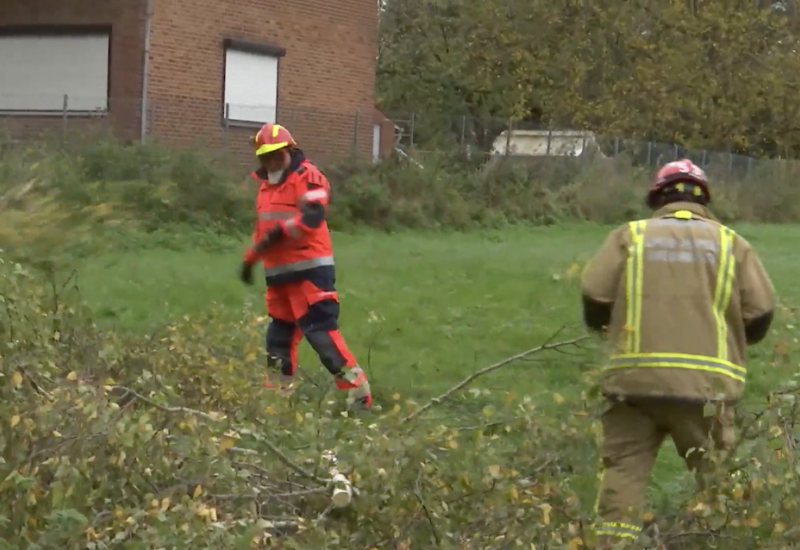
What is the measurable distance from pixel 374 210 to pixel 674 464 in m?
13.2

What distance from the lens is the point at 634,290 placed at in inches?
188

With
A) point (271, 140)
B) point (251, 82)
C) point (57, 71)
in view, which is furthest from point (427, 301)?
point (251, 82)

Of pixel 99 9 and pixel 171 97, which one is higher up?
pixel 99 9

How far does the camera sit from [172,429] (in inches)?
198

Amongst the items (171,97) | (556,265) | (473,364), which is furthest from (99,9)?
(473,364)

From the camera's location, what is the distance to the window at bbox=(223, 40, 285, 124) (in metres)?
21.7

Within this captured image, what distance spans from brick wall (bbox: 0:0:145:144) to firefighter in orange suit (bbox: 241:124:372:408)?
1259 cm

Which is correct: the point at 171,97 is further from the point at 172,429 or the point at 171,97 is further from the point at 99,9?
the point at 172,429

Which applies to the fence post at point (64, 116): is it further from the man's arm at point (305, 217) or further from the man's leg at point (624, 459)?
the man's leg at point (624, 459)

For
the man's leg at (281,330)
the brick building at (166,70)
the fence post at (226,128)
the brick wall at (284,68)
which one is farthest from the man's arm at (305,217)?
the fence post at (226,128)

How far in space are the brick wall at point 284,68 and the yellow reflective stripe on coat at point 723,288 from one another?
1433 centimetres

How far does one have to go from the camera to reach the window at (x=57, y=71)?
20.5 meters

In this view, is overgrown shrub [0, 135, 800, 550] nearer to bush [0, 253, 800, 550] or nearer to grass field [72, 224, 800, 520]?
bush [0, 253, 800, 550]

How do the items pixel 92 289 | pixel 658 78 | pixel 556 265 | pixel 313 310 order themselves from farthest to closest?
pixel 658 78
pixel 556 265
pixel 92 289
pixel 313 310
